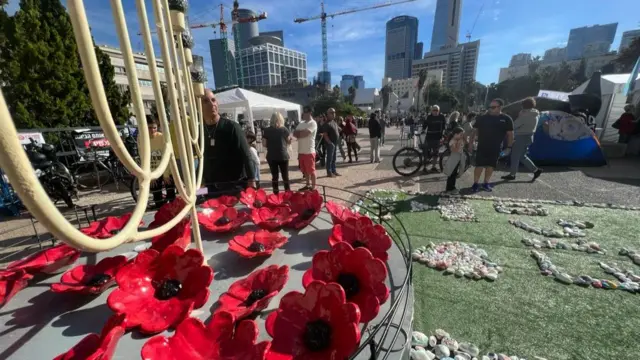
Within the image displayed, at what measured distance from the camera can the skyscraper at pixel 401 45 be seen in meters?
143

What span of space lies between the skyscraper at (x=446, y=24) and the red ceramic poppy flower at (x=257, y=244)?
113313 mm

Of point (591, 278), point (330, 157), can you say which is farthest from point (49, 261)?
point (330, 157)

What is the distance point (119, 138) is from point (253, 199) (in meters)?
1.50

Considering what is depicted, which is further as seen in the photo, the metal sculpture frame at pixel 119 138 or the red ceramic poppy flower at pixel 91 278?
the red ceramic poppy flower at pixel 91 278

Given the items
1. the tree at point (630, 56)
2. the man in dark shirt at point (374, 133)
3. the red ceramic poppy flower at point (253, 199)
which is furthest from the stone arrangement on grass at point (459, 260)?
the tree at point (630, 56)

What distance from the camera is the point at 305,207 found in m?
1.99

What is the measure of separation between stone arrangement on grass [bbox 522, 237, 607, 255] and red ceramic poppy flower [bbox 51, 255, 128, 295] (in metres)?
3.91

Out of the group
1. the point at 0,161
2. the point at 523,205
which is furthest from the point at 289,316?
the point at 523,205

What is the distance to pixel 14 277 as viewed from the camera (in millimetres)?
1277

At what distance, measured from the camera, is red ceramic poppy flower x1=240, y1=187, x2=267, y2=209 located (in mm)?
2106

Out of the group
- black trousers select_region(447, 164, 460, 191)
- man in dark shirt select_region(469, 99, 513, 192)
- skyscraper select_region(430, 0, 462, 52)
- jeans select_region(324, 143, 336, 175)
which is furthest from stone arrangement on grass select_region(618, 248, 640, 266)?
skyscraper select_region(430, 0, 462, 52)

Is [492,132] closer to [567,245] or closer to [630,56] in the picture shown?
[567,245]

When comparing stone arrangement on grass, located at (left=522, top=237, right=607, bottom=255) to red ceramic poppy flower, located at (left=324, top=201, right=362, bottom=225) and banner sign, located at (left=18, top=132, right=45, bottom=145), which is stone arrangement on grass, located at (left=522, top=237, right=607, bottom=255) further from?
banner sign, located at (left=18, top=132, right=45, bottom=145)

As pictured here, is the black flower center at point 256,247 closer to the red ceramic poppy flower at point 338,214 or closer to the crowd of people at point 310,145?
the red ceramic poppy flower at point 338,214
